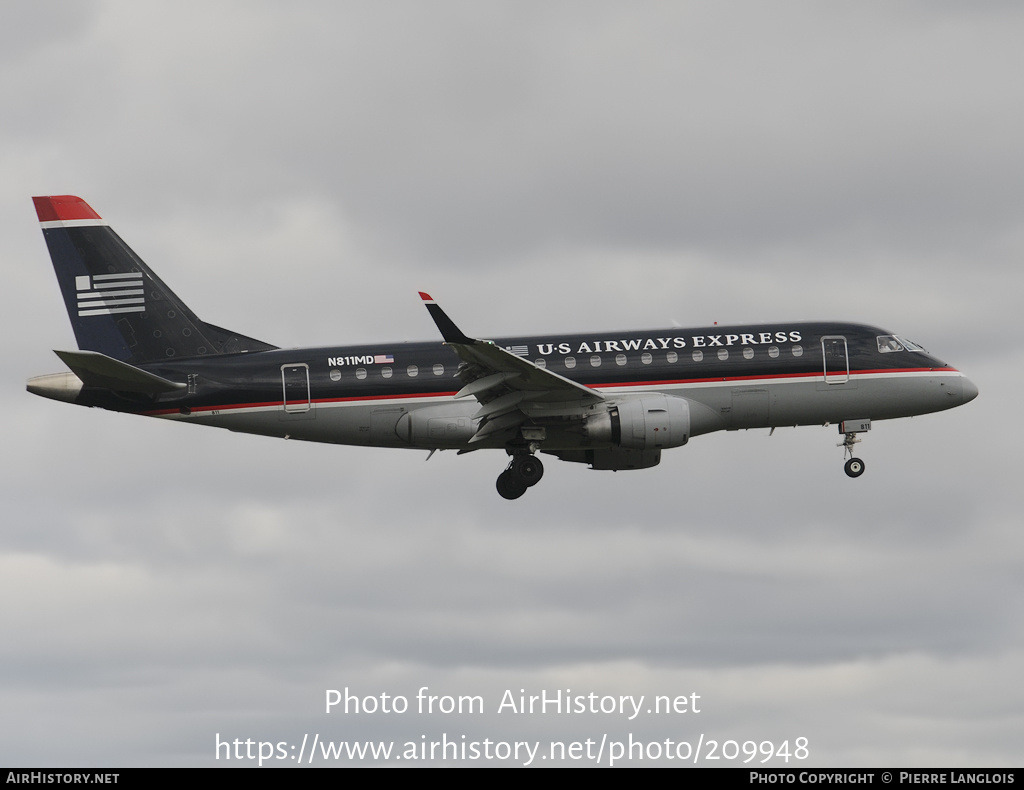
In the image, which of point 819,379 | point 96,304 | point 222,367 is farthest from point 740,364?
point 96,304

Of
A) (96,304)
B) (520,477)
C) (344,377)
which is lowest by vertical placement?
(520,477)

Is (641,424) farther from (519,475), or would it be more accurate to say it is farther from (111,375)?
(111,375)

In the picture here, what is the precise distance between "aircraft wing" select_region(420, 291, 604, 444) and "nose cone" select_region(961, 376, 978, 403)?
44.9ft

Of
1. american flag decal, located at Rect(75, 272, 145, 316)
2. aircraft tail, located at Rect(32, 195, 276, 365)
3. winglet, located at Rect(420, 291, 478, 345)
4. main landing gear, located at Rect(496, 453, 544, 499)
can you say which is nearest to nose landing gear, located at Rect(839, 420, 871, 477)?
main landing gear, located at Rect(496, 453, 544, 499)

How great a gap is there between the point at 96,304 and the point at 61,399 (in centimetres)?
462

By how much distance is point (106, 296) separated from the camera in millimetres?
49469

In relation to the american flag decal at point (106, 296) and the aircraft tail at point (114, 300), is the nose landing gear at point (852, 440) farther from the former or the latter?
the american flag decal at point (106, 296)

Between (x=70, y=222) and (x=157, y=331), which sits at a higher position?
(x=70, y=222)

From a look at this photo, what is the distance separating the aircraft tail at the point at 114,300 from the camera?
48.8 metres

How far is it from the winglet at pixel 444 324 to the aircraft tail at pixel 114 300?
29.8 feet

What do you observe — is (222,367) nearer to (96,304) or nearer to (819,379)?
(96,304)

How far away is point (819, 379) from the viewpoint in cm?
4828

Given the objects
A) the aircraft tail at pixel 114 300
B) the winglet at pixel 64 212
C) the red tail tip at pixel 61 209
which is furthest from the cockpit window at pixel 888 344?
the red tail tip at pixel 61 209

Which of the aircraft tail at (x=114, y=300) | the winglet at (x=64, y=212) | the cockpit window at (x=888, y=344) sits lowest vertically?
the cockpit window at (x=888, y=344)
